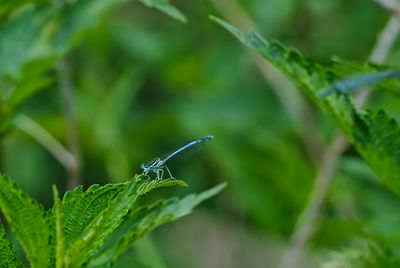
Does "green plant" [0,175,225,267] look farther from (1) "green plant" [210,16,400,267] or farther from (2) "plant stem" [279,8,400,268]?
(2) "plant stem" [279,8,400,268]

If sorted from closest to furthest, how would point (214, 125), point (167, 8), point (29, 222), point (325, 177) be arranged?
point (29, 222), point (167, 8), point (325, 177), point (214, 125)

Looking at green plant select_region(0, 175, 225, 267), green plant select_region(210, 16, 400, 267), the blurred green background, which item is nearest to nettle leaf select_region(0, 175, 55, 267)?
green plant select_region(0, 175, 225, 267)

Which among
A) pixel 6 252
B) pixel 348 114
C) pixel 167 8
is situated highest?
pixel 167 8

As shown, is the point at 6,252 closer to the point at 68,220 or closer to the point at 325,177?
the point at 68,220

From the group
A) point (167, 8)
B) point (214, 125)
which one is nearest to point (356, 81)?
point (167, 8)

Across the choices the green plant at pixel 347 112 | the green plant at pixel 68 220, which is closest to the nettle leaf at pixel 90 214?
the green plant at pixel 68 220

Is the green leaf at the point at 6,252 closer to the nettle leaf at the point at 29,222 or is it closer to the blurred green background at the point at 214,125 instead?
the nettle leaf at the point at 29,222

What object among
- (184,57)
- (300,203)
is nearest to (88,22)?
(300,203)

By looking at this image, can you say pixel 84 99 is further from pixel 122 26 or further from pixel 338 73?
pixel 338 73

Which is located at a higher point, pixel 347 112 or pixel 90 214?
pixel 347 112
